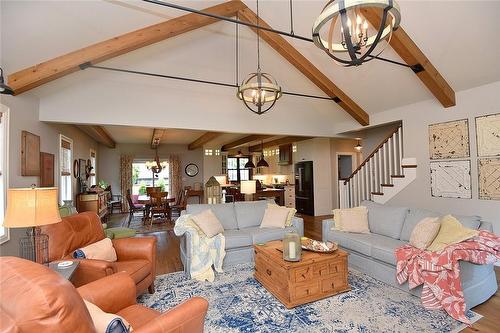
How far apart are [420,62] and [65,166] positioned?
708 centimetres

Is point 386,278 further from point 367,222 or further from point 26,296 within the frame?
point 26,296

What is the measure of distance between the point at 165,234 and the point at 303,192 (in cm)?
463

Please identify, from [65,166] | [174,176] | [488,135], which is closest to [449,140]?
[488,135]

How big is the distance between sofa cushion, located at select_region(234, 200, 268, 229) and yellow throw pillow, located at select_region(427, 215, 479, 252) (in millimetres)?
2496

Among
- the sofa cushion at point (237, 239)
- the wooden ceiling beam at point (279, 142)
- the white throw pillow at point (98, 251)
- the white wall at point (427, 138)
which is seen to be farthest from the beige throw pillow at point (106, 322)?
the wooden ceiling beam at point (279, 142)

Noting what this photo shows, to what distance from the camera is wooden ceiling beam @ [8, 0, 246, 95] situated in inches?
130

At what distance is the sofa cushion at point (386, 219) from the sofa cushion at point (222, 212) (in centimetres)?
220

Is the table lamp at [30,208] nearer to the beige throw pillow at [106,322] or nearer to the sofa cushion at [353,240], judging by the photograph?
the beige throw pillow at [106,322]

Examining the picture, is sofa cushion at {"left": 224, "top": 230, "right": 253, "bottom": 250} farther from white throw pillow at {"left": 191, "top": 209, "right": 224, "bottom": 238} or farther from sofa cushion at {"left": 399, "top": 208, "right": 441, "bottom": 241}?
sofa cushion at {"left": 399, "top": 208, "right": 441, "bottom": 241}

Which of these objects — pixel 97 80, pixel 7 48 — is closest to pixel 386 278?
pixel 7 48

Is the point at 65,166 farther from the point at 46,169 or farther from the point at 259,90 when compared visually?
the point at 259,90

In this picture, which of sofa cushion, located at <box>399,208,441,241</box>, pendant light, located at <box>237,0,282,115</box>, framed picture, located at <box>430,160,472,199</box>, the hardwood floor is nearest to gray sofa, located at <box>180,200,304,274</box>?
the hardwood floor

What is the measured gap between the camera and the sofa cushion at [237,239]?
363cm

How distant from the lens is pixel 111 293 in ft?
5.74
